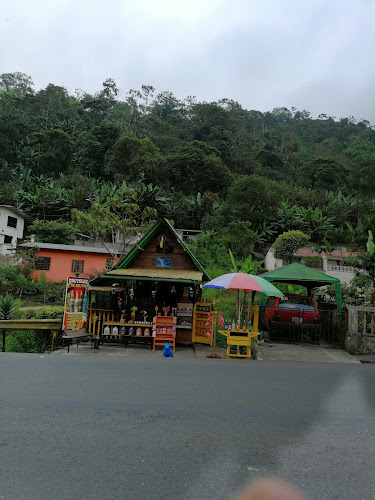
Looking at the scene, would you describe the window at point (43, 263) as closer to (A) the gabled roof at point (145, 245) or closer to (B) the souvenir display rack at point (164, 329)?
(A) the gabled roof at point (145, 245)

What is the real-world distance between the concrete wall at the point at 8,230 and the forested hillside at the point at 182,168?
3.22 meters

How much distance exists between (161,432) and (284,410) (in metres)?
1.88

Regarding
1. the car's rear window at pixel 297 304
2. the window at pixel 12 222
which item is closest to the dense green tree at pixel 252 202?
the window at pixel 12 222

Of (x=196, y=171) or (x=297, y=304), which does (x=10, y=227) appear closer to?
(x=196, y=171)

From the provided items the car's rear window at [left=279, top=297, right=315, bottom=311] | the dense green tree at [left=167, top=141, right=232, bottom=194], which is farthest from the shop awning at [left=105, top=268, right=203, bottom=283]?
the dense green tree at [left=167, top=141, right=232, bottom=194]

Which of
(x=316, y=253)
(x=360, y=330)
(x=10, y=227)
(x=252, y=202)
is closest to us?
(x=360, y=330)

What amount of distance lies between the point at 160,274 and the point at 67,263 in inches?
707

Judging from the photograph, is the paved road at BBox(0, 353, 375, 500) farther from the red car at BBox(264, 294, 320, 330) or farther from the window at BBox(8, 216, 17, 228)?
the window at BBox(8, 216, 17, 228)

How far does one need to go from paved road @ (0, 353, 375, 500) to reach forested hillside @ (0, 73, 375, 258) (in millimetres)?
13931

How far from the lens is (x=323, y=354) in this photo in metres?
11.4

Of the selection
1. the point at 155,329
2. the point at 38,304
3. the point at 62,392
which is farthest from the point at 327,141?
the point at 62,392

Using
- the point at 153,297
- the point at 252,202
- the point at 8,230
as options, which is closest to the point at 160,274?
the point at 153,297

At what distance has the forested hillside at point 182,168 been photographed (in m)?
39.6

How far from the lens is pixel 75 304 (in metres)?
12.0
